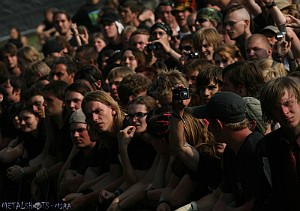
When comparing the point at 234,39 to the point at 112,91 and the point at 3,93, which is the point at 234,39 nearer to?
the point at 112,91

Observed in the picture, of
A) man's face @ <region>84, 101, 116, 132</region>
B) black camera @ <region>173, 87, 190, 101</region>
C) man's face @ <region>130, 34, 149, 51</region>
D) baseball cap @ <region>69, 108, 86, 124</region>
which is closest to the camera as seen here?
black camera @ <region>173, 87, 190, 101</region>

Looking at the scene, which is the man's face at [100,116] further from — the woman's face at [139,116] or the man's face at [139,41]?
the man's face at [139,41]

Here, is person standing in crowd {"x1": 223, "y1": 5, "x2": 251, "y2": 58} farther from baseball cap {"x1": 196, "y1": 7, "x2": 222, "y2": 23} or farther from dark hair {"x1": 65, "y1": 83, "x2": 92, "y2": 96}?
dark hair {"x1": 65, "y1": 83, "x2": 92, "y2": 96}

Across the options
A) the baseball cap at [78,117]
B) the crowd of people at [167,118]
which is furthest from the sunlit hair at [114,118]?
the baseball cap at [78,117]

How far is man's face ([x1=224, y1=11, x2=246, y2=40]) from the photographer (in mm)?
11688

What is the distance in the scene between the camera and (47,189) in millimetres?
12156


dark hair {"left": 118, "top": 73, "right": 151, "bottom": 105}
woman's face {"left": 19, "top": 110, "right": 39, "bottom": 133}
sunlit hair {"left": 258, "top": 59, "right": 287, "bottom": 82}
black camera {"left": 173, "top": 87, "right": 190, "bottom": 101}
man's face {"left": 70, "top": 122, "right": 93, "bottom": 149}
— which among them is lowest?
woman's face {"left": 19, "top": 110, "right": 39, "bottom": 133}

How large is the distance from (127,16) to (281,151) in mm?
10413

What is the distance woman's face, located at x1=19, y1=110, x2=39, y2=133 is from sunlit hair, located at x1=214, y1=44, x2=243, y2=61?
300cm

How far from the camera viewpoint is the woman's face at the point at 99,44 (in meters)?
15.6

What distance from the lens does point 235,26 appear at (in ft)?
38.4

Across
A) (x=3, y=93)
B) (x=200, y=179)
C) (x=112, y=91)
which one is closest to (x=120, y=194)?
(x=200, y=179)

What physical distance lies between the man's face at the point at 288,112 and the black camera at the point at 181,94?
95 centimetres

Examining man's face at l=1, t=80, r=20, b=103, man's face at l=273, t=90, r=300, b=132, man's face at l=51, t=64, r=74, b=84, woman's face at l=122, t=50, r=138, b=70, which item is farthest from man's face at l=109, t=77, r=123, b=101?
man's face at l=273, t=90, r=300, b=132
